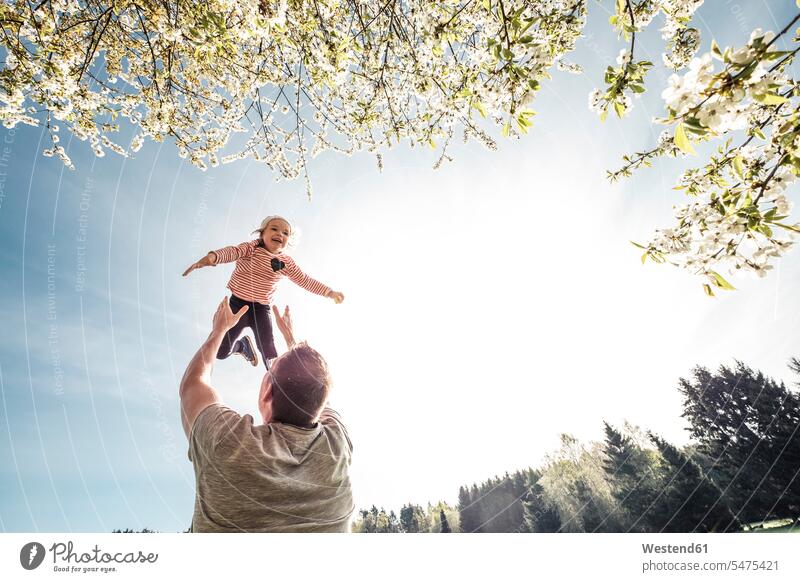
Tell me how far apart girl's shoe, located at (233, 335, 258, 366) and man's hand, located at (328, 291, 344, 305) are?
0.93m

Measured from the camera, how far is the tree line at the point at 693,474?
1697 cm

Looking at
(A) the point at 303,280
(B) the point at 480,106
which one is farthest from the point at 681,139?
(A) the point at 303,280

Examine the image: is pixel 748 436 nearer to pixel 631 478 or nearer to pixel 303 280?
pixel 631 478

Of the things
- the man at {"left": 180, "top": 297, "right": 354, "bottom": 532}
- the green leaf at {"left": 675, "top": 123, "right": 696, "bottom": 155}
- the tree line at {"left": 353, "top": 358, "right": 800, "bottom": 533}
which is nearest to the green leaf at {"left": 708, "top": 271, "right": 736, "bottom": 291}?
the green leaf at {"left": 675, "top": 123, "right": 696, "bottom": 155}

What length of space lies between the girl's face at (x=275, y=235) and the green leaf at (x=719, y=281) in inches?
126

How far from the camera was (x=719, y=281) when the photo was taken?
3.90 feet

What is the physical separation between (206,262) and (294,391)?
1.70 metres

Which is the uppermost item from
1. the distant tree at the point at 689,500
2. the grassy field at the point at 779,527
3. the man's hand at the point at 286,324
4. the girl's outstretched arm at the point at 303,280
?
the girl's outstretched arm at the point at 303,280

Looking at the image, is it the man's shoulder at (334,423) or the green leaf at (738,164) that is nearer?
the green leaf at (738,164)

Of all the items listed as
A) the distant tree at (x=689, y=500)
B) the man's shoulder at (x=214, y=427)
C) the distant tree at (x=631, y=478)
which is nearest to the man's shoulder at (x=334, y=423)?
the man's shoulder at (x=214, y=427)

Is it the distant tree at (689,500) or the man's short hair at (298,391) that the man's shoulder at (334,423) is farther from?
the distant tree at (689,500)

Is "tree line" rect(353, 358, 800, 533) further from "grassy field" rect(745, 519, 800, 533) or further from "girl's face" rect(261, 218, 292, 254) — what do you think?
"girl's face" rect(261, 218, 292, 254)

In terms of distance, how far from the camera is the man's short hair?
4.57 feet
